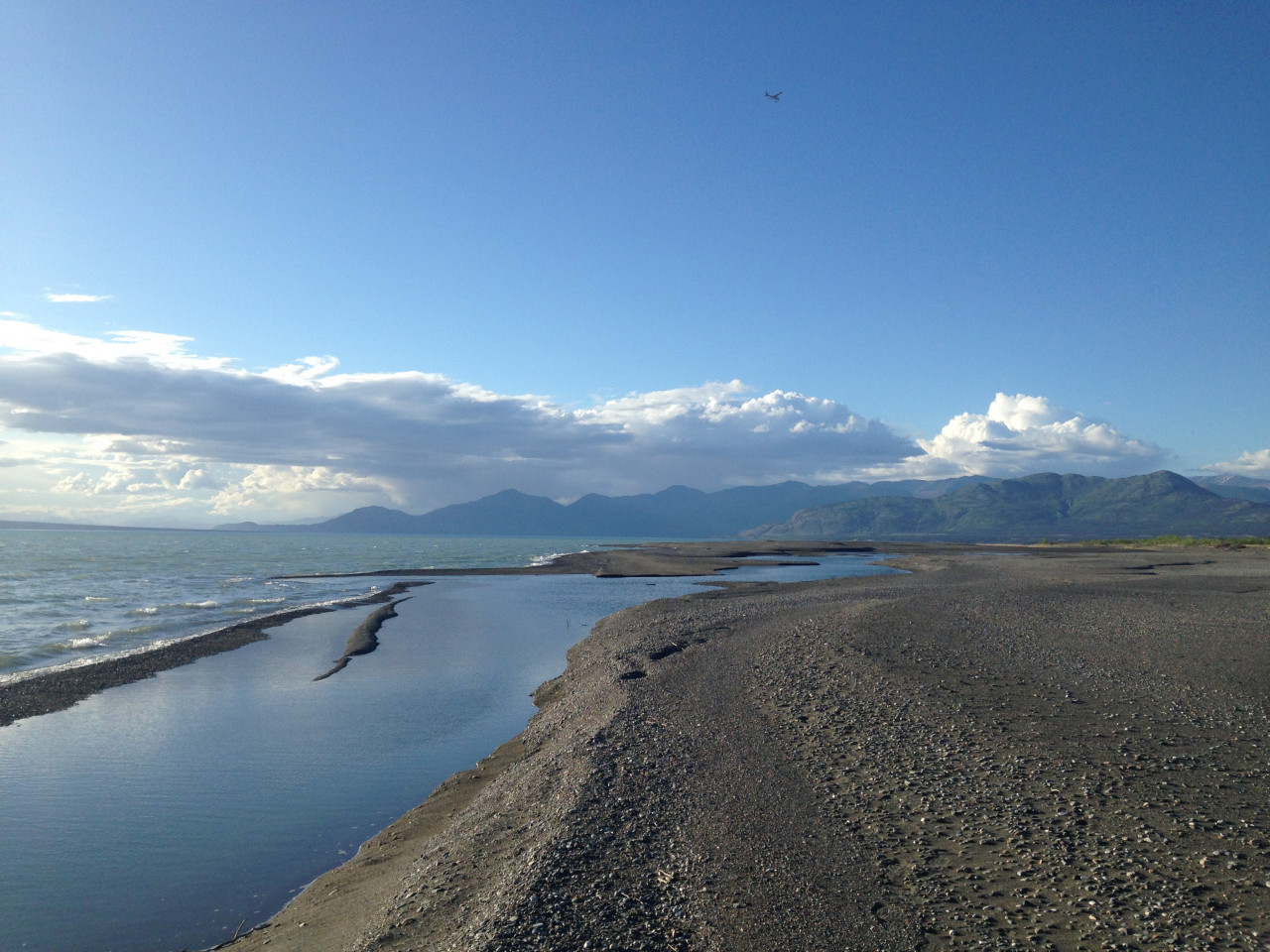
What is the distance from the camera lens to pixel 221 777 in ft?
42.1

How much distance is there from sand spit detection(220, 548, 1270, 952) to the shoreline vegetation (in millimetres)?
35

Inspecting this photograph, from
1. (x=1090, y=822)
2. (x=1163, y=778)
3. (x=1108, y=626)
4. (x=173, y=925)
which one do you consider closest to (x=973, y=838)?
(x=1090, y=822)

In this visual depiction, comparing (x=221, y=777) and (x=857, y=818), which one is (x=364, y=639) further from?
(x=857, y=818)

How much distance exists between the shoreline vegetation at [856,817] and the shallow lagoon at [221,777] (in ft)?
3.38

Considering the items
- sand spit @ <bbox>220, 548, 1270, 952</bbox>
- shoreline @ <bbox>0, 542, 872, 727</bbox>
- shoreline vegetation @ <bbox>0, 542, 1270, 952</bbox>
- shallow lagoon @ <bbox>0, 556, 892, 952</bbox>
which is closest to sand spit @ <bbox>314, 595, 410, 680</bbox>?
shallow lagoon @ <bbox>0, 556, 892, 952</bbox>

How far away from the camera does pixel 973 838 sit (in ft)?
25.7

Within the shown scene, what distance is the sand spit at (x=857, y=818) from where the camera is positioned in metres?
6.43

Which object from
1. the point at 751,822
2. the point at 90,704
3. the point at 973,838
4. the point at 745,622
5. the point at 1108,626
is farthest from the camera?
the point at 745,622

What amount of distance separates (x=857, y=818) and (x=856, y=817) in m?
0.03

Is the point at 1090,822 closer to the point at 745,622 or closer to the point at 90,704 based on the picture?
the point at 745,622

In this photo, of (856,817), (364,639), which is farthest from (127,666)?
(856,817)

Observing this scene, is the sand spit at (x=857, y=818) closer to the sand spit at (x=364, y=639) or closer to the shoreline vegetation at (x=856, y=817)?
the shoreline vegetation at (x=856, y=817)

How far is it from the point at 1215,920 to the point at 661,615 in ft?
78.9

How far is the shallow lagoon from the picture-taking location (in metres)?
8.64
